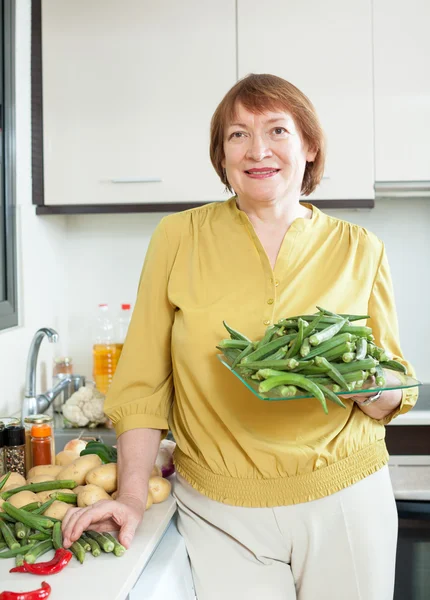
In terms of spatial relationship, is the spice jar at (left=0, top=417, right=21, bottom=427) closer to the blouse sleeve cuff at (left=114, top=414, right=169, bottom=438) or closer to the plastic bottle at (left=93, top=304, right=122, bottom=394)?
the blouse sleeve cuff at (left=114, top=414, right=169, bottom=438)

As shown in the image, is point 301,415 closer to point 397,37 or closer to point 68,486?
point 68,486

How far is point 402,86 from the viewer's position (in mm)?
2447

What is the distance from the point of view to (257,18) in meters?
2.42

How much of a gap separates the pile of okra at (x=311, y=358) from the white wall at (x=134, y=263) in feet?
5.47

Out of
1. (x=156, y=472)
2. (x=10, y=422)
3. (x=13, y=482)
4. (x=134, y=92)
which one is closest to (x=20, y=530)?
(x=13, y=482)

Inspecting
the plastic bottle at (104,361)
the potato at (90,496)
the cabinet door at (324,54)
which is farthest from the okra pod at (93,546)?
the cabinet door at (324,54)

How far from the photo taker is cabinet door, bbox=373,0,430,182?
2436mm

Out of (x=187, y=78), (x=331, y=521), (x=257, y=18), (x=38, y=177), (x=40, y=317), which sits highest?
(x=257, y=18)

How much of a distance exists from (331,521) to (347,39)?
1747 mm

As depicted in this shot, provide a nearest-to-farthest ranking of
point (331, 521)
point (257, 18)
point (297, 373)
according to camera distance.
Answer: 1. point (297, 373)
2. point (331, 521)
3. point (257, 18)

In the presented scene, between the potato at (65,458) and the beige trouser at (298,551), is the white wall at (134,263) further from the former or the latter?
the beige trouser at (298,551)

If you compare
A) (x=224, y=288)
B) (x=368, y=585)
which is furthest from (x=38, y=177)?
(x=368, y=585)

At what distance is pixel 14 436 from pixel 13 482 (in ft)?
0.51

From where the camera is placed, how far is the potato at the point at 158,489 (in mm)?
1361
